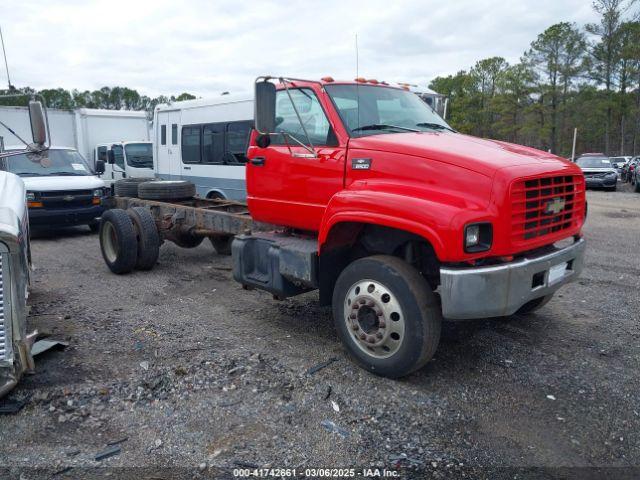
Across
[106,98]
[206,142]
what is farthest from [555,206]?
[106,98]

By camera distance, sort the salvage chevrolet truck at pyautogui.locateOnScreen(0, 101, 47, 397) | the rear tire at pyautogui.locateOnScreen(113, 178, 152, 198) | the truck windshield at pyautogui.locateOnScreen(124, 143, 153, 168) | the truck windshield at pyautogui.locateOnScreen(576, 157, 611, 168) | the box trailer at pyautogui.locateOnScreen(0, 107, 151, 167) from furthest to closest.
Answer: the truck windshield at pyautogui.locateOnScreen(576, 157, 611, 168)
the box trailer at pyautogui.locateOnScreen(0, 107, 151, 167)
the truck windshield at pyautogui.locateOnScreen(124, 143, 153, 168)
the rear tire at pyautogui.locateOnScreen(113, 178, 152, 198)
the salvage chevrolet truck at pyautogui.locateOnScreen(0, 101, 47, 397)

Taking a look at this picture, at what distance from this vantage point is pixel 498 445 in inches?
131

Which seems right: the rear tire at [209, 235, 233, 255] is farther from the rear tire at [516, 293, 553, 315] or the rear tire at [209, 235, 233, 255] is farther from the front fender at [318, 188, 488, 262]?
the rear tire at [516, 293, 553, 315]

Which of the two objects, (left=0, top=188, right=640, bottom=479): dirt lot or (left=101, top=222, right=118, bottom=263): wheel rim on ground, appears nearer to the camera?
(left=0, top=188, right=640, bottom=479): dirt lot

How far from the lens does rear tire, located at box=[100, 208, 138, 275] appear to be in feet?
24.1

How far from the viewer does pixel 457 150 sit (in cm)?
403

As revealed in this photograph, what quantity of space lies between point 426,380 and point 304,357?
106cm

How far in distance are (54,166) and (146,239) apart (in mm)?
5205

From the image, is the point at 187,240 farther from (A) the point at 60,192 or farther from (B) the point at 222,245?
(A) the point at 60,192

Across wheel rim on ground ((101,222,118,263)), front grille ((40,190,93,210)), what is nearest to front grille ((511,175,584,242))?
wheel rim on ground ((101,222,118,263))

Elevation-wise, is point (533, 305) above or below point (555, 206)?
below

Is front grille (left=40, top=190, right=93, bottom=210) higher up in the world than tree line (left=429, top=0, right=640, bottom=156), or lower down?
lower down

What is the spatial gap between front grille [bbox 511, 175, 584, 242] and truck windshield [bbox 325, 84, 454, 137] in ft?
4.42

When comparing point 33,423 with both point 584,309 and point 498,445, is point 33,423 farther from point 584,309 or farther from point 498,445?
point 584,309
